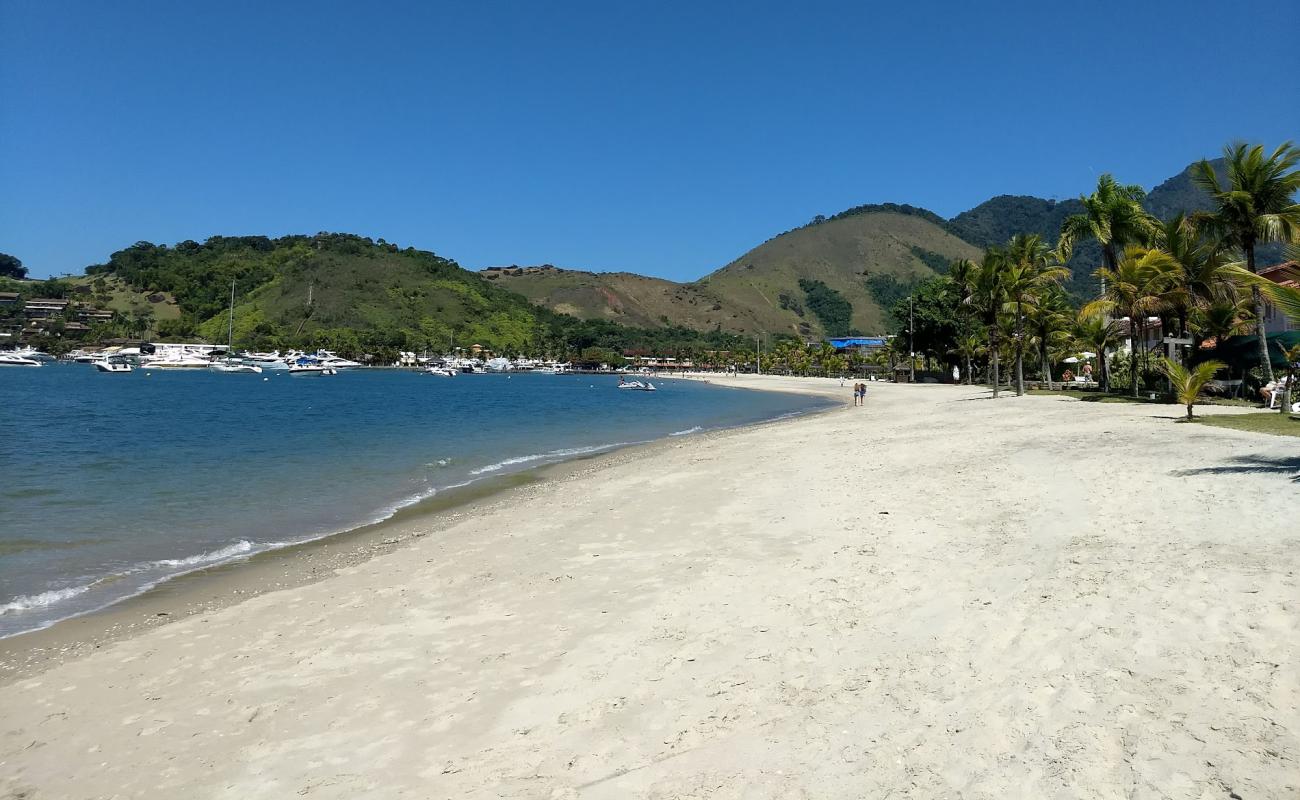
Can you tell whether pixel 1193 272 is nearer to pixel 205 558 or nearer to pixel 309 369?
pixel 205 558

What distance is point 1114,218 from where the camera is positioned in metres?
37.4

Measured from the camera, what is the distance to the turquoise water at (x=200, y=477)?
10438 millimetres

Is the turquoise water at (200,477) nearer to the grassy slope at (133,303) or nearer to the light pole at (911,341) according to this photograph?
the light pole at (911,341)

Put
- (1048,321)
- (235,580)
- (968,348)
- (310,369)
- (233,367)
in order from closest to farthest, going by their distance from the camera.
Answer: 1. (235,580)
2. (1048,321)
3. (968,348)
4. (310,369)
5. (233,367)

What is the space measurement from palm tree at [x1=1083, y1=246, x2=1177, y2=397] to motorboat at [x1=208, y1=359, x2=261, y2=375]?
5121 inches

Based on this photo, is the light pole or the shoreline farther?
the light pole

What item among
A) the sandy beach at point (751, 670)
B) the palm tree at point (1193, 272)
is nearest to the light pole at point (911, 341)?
the palm tree at point (1193, 272)

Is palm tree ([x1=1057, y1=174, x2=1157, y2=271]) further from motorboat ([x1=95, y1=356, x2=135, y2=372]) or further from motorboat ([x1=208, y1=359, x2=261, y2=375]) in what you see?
motorboat ([x1=208, y1=359, x2=261, y2=375])

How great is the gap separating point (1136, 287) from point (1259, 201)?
632 centimetres

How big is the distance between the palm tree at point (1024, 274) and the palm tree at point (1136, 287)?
7.10 meters

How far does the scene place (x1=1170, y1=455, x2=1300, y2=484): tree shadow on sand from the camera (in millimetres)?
10938

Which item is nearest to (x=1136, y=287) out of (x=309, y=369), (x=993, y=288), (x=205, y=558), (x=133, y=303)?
(x=993, y=288)

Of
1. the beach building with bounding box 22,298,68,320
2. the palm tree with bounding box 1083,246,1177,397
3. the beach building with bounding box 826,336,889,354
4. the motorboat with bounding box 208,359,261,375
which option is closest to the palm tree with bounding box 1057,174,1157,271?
the palm tree with bounding box 1083,246,1177,397

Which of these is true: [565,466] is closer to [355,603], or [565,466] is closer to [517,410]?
[355,603]
